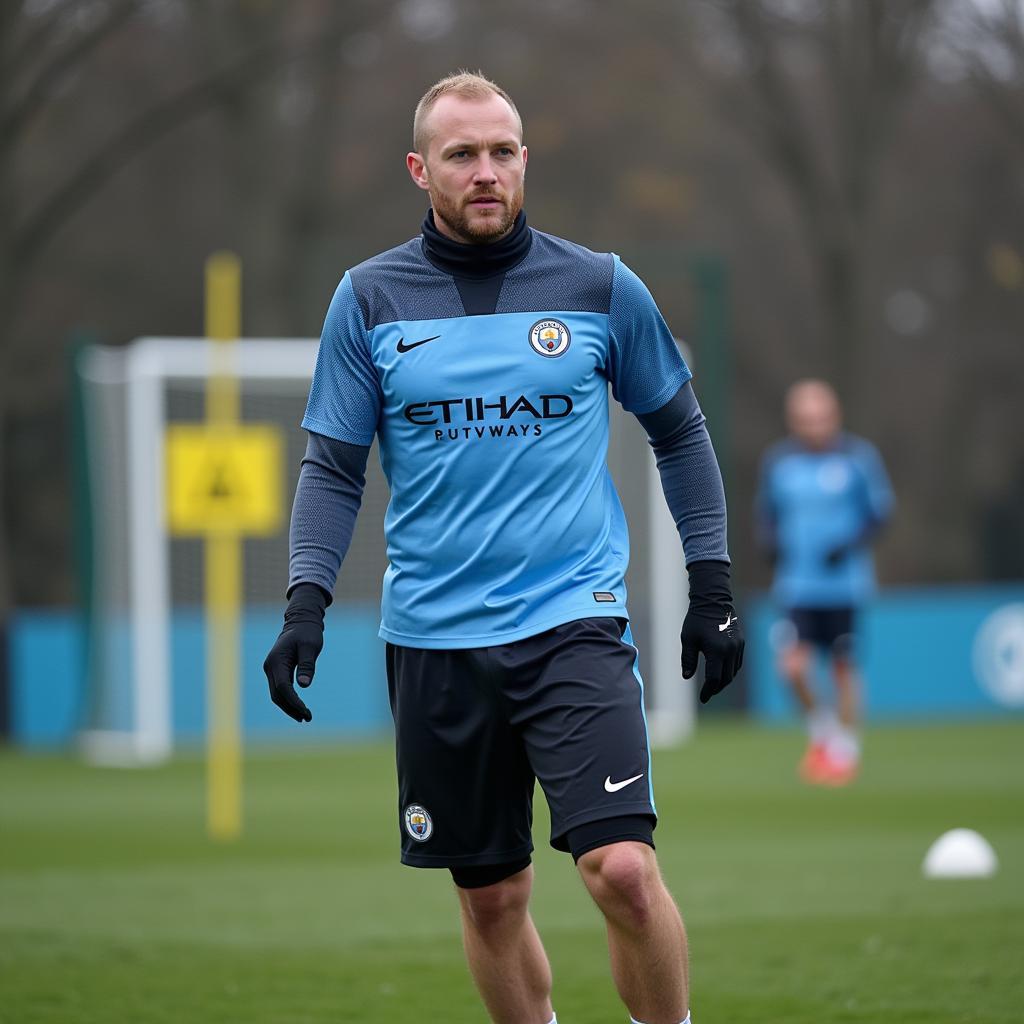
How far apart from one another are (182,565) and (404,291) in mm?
13278

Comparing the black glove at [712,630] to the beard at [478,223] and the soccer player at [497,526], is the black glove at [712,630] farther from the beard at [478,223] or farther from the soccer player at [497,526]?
the beard at [478,223]

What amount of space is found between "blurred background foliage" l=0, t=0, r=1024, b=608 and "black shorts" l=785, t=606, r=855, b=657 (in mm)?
5340

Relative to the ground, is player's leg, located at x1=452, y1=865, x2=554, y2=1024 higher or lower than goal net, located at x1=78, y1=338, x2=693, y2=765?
lower

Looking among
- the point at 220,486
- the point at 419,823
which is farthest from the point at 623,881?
the point at 220,486

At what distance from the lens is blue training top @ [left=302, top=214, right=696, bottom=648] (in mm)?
4910

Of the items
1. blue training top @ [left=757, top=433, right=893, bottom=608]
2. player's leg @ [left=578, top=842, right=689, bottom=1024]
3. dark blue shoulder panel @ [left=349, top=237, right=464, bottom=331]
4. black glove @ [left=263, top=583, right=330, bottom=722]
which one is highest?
dark blue shoulder panel @ [left=349, top=237, right=464, bottom=331]

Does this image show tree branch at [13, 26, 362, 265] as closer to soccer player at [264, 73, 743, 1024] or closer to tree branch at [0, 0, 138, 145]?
tree branch at [0, 0, 138, 145]

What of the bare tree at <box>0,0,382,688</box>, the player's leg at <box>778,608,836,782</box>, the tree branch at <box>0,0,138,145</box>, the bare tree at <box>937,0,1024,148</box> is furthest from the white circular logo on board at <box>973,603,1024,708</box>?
the tree branch at <box>0,0,138,145</box>

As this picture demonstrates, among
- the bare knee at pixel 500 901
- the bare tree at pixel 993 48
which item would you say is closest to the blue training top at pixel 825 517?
the bare knee at pixel 500 901

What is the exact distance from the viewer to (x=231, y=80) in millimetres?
22188

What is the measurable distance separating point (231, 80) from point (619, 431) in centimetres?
649

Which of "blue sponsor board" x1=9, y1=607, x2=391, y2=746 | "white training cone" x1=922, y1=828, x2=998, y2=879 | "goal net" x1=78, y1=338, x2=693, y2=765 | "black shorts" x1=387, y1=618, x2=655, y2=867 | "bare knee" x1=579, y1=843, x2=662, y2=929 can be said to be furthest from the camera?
"blue sponsor board" x1=9, y1=607, x2=391, y2=746

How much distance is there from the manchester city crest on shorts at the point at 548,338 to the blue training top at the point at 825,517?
9.86m

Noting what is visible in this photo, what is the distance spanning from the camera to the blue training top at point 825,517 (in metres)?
14.6
